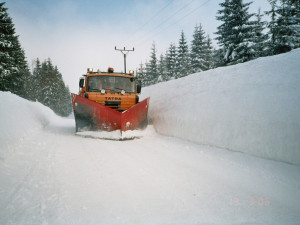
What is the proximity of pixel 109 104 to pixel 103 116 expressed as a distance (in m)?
0.77

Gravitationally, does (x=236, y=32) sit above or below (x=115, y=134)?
above

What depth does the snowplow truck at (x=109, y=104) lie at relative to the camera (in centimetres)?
561

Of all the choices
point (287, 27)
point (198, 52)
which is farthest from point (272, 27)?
point (198, 52)

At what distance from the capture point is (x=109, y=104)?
20.7 ft

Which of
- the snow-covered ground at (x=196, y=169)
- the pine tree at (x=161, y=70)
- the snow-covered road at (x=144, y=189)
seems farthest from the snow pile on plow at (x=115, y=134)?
the pine tree at (x=161, y=70)

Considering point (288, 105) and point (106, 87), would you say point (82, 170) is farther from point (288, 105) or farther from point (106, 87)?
point (106, 87)

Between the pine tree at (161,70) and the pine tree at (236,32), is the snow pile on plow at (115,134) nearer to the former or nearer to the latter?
the pine tree at (236,32)

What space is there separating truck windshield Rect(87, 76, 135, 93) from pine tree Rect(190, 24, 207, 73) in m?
20.2

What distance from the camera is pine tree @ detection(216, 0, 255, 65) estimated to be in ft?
53.3

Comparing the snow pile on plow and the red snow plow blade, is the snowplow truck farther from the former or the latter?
the snow pile on plow

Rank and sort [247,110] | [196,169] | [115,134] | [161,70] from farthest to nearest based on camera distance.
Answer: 1. [161,70]
2. [115,134]
3. [247,110]
4. [196,169]

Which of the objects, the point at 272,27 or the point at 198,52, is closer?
the point at 272,27

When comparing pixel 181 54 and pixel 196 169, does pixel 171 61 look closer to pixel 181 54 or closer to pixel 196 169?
pixel 181 54

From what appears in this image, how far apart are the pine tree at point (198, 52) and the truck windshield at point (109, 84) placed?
20200 millimetres
